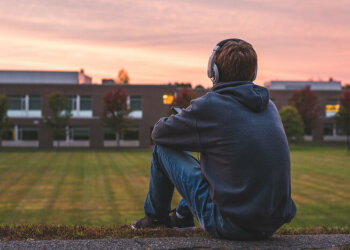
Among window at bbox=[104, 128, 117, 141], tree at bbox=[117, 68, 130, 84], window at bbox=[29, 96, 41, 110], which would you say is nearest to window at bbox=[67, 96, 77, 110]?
window at bbox=[29, 96, 41, 110]

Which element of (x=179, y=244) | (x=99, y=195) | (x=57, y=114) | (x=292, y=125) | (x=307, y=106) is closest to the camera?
(x=179, y=244)

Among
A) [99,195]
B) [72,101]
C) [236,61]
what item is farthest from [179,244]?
[72,101]

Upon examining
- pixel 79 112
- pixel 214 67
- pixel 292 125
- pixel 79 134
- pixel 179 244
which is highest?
pixel 214 67

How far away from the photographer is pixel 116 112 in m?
50.7

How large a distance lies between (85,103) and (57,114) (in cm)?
594

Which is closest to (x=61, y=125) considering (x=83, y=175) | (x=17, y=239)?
(x=83, y=175)

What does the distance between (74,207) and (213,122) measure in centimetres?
1283

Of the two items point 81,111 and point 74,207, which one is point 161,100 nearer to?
point 81,111

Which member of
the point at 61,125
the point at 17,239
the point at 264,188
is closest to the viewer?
the point at 264,188

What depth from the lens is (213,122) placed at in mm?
2836

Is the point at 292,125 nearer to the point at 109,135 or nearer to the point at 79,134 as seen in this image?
the point at 109,135

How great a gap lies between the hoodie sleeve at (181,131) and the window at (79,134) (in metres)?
52.4

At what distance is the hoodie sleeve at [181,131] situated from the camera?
2895mm

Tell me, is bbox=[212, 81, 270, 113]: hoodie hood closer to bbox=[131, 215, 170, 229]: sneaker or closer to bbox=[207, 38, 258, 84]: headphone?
bbox=[207, 38, 258, 84]: headphone
